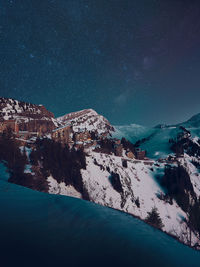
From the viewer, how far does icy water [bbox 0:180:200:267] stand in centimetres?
333

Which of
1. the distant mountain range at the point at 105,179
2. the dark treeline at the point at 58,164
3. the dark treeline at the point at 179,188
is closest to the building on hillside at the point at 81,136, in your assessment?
the distant mountain range at the point at 105,179

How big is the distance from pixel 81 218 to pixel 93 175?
120 ft

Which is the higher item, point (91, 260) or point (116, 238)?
point (91, 260)

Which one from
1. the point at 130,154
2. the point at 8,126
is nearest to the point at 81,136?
the point at 130,154

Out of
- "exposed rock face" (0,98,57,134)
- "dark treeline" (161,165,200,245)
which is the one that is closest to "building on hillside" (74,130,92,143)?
"exposed rock face" (0,98,57,134)

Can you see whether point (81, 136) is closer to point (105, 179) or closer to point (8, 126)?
point (8, 126)

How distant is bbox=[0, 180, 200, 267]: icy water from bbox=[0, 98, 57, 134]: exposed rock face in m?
75.5

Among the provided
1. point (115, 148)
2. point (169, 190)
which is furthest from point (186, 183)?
point (115, 148)

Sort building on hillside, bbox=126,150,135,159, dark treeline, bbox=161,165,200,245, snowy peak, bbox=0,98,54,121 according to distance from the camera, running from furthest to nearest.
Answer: snowy peak, bbox=0,98,54,121 < building on hillside, bbox=126,150,135,159 < dark treeline, bbox=161,165,200,245

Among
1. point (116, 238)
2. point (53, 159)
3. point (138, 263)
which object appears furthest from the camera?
point (53, 159)

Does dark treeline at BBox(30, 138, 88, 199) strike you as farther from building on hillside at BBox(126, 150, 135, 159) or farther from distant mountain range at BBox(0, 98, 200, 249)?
building on hillside at BBox(126, 150, 135, 159)

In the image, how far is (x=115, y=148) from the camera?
77312 millimetres

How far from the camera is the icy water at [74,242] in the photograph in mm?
3330

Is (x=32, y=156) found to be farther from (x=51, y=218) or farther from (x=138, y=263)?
(x=138, y=263)
